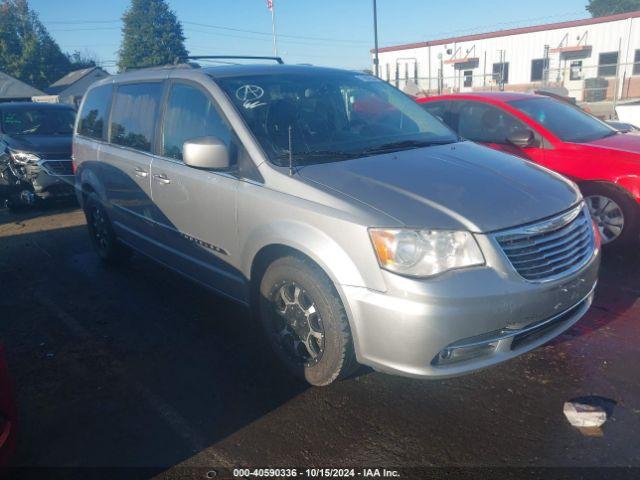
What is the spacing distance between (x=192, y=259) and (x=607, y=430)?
2875mm

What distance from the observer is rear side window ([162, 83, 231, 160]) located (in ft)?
11.8

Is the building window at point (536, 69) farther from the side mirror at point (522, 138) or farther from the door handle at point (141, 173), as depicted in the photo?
the door handle at point (141, 173)

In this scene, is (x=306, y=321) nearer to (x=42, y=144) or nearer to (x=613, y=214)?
(x=613, y=214)

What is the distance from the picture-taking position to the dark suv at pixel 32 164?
8383 mm

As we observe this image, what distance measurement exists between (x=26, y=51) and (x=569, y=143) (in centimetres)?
7062

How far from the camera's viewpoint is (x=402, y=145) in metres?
3.69

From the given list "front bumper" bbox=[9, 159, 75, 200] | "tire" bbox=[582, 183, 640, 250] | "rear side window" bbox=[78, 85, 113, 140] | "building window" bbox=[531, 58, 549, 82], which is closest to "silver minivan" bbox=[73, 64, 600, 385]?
"rear side window" bbox=[78, 85, 113, 140]

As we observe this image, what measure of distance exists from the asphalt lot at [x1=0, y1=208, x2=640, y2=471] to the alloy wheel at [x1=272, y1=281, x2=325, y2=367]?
0.72ft

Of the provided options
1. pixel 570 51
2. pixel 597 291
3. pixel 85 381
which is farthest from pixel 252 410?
pixel 570 51

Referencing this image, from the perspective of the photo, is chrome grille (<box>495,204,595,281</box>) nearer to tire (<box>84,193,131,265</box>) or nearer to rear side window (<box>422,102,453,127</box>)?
rear side window (<box>422,102,453,127</box>)

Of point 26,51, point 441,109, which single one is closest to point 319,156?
point 441,109

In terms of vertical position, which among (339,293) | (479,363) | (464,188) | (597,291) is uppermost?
(464,188)

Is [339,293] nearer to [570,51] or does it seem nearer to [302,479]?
[302,479]

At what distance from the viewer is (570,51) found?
32719 millimetres
